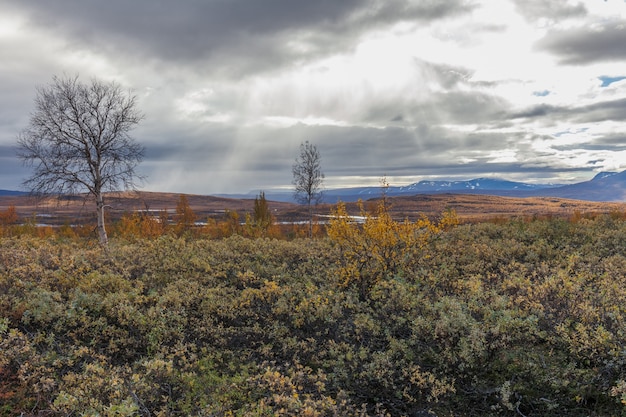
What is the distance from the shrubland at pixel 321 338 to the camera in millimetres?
6078

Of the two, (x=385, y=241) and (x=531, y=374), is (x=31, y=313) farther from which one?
(x=531, y=374)

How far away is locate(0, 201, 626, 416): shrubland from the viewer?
608 cm

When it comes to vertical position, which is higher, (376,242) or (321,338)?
(376,242)

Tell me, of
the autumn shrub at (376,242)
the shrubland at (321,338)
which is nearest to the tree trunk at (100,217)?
the shrubland at (321,338)

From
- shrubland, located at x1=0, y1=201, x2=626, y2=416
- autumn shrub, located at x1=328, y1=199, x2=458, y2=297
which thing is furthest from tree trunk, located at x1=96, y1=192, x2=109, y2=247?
autumn shrub, located at x1=328, y1=199, x2=458, y2=297

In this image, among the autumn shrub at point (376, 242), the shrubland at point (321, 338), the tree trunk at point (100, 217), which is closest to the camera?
the shrubland at point (321, 338)

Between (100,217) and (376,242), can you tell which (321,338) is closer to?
(376,242)

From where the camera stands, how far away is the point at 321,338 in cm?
853

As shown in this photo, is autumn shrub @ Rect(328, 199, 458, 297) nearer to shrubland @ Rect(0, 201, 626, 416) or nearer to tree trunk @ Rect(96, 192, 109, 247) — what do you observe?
shrubland @ Rect(0, 201, 626, 416)

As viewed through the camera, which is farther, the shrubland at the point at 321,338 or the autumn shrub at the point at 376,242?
the autumn shrub at the point at 376,242

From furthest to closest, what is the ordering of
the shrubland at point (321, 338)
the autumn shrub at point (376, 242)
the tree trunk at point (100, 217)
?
the tree trunk at point (100, 217) → the autumn shrub at point (376, 242) → the shrubland at point (321, 338)

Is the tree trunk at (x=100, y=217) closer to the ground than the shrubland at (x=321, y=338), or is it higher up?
higher up

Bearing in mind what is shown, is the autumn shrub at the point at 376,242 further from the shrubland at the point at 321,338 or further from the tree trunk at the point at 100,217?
the tree trunk at the point at 100,217

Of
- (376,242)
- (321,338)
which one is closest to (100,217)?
(376,242)
